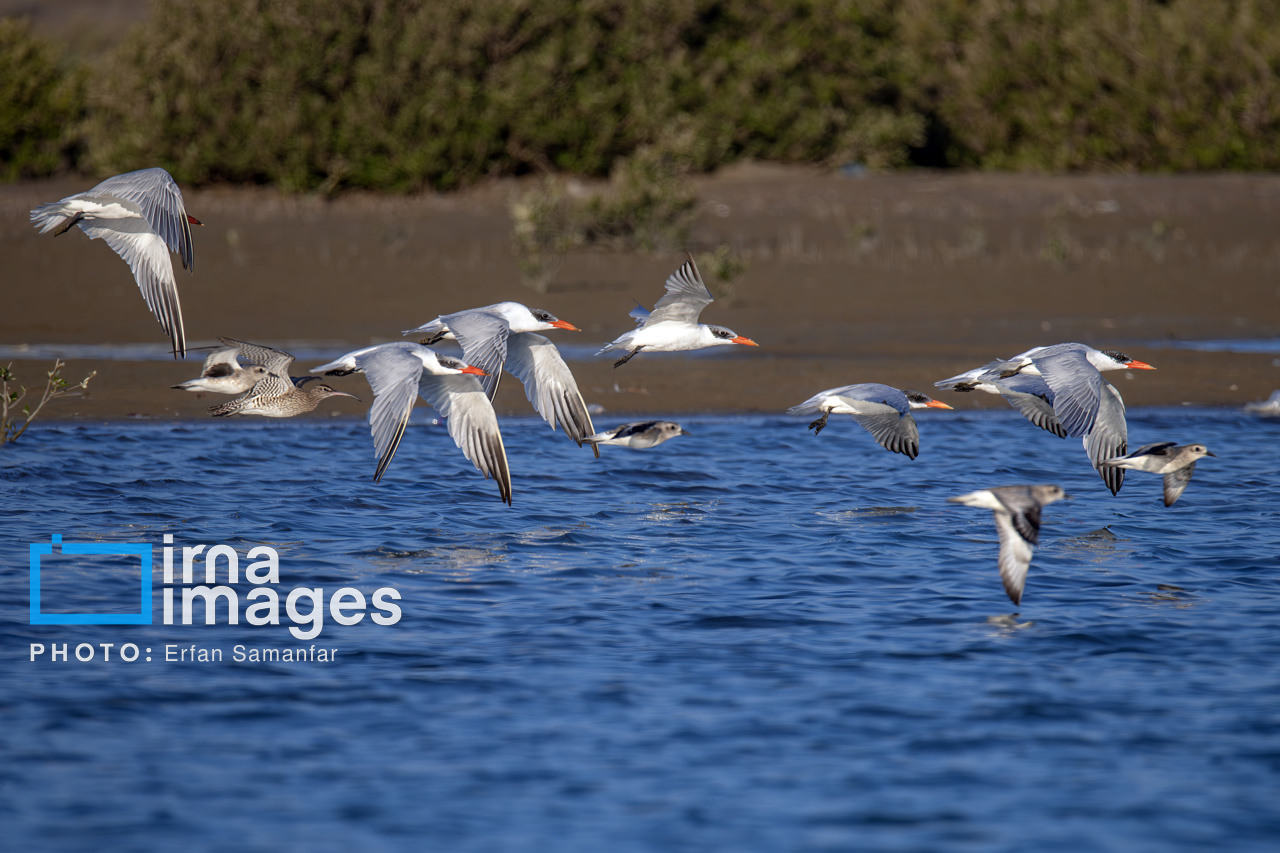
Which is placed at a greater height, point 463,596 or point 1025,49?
point 1025,49

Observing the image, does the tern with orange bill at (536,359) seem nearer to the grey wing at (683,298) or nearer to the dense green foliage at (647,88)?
the grey wing at (683,298)

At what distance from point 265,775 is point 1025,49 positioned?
22917mm

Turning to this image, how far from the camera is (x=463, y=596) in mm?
7898

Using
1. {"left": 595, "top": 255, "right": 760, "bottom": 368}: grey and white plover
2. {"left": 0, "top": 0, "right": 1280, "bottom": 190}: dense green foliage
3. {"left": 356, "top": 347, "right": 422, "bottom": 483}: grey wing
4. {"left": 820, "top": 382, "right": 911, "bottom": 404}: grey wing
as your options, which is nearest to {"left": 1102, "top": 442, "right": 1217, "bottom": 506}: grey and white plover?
{"left": 820, "top": 382, "right": 911, "bottom": 404}: grey wing

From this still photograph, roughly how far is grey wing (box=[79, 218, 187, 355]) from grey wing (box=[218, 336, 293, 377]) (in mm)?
556

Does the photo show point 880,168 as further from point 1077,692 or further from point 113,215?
point 1077,692

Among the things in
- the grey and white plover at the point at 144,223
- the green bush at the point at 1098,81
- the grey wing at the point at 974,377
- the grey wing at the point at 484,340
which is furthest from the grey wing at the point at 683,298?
the green bush at the point at 1098,81

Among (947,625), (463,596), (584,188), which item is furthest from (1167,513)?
(584,188)

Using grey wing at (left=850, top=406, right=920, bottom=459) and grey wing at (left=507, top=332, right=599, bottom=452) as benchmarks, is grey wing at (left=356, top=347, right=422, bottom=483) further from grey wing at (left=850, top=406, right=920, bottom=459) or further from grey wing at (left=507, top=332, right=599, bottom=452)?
grey wing at (left=850, top=406, right=920, bottom=459)

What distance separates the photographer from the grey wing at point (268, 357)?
9681mm

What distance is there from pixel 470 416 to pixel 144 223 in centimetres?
239

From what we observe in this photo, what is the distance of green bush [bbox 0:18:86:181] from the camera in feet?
80.6

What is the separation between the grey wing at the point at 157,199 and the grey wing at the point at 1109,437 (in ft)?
18.2

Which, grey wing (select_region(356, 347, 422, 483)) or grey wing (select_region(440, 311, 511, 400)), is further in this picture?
grey wing (select_region(440, 311, 511, 400))
